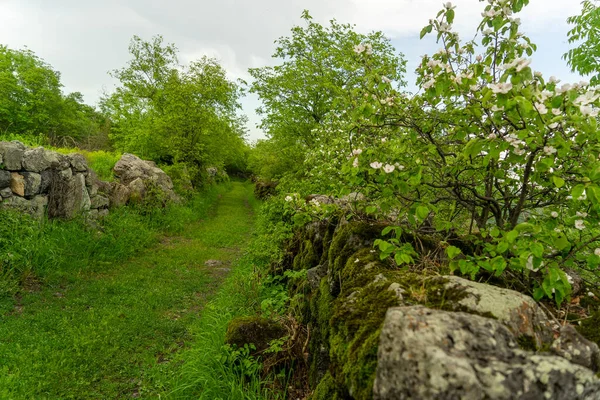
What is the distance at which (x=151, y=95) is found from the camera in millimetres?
22844

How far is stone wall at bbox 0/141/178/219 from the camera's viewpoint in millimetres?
7906

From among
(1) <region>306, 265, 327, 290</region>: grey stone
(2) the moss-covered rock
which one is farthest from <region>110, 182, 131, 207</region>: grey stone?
(1) <region>306, 265, 327, 290</region>: grey stone

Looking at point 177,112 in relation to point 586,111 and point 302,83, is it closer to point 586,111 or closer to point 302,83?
point 302,83

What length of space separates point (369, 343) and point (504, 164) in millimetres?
2108

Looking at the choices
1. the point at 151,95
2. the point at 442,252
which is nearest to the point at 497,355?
the point at 442,252

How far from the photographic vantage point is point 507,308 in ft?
6.30

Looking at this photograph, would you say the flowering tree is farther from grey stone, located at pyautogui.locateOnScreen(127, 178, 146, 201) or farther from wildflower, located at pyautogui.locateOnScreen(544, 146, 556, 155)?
grey stone, located at pyautogui.locateOnScreen(127, 178, 146, 201)

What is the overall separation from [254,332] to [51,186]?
7828 millimetres

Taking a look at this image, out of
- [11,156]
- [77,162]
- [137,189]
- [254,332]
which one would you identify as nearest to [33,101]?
[137,189]

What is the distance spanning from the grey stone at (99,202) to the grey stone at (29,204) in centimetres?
150

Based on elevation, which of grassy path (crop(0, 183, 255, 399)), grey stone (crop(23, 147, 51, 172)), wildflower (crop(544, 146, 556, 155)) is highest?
wildflower (crop(544, 146, 556, 155))

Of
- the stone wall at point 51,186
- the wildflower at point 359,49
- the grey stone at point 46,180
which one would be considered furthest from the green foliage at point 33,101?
the wildflower at point 359,49

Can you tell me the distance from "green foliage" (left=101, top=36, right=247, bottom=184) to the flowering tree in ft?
56.4

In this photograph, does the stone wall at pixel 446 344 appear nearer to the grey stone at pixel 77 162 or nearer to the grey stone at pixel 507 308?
the grey stone at pixel 507 308
